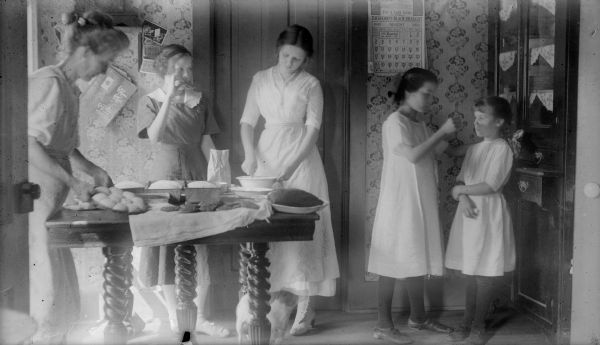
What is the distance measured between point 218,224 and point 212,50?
88 cm

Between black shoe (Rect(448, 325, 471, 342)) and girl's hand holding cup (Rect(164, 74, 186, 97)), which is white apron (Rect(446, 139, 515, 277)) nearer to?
black shoe (Rect(448, 325, 471, 342))

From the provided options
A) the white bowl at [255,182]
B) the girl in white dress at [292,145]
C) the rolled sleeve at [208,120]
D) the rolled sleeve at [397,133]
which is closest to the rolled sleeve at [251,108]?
the girl in white dress at [292,145]

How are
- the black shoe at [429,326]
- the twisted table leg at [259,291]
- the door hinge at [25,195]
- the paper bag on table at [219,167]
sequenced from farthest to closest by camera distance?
the black shoe at [429,326] → the paper bag on table at [219,167] → the twisted table leg at [259,291] → the door hinge at [25,195]

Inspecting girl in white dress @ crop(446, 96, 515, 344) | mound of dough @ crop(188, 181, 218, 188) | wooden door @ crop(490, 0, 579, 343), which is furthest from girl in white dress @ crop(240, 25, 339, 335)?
wooden door @ crop(490, 0, 579, 343)

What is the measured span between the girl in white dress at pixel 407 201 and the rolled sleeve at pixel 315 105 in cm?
29

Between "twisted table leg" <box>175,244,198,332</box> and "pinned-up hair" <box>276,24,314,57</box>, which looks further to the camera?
"pinned-up hair" <box>276,24,314,57</box>

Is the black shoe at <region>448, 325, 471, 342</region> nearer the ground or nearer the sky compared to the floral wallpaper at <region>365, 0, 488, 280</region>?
nearer the ground

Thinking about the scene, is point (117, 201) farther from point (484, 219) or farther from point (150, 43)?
point (484, 219)

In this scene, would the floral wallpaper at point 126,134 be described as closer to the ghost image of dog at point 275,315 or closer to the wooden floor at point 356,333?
the wooden floor at point 356,333

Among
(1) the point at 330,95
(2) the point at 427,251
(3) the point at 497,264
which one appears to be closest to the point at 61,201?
(1) the point at 330,95

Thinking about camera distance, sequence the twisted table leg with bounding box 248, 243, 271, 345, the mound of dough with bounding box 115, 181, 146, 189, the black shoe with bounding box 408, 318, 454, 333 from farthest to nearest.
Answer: the black shoe with bounding box 408, 318, 454, 333 < the mound of dough with bounding box 115, 181, 146, 189 < the twisted table leg with bounding box 248, 243, 271, 345

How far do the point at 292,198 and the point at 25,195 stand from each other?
814mm

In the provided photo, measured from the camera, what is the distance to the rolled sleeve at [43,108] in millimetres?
2160

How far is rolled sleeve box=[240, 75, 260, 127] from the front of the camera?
104 inches
